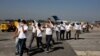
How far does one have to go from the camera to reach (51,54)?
15.6 metres

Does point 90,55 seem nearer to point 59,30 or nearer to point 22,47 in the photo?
point 22,47

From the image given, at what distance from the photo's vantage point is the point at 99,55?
50.9 feet

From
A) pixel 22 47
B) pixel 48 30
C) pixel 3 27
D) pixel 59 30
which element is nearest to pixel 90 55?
pixel 48 30

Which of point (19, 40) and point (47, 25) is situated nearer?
point (19, 40)

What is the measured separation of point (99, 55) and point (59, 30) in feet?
34.8

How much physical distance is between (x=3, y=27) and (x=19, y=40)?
119ft

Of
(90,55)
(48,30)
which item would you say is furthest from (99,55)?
(48,30)

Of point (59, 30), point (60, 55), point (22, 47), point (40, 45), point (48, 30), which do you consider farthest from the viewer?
point (59, 30)

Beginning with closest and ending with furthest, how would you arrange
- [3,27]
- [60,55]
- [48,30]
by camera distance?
1. [60,55]
2. [48,30]
3. [3,27]

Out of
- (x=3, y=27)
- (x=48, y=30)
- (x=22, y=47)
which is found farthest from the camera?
(x=3, y=27)

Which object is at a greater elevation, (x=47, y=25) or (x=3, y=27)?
(x=47, y=25)

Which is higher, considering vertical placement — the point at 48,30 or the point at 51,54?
the point at 48,30

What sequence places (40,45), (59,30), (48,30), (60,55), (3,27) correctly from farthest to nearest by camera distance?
1. (3,27)
2. (59,30)
3. (40,45)
4. (48,30)
5. (60,55)

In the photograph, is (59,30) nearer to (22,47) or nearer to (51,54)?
(51,54)
